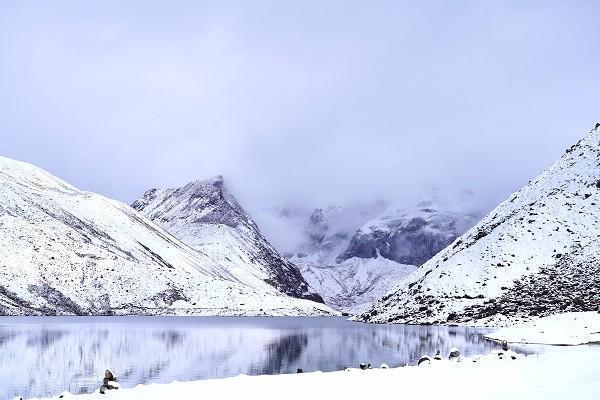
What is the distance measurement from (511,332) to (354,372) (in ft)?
214

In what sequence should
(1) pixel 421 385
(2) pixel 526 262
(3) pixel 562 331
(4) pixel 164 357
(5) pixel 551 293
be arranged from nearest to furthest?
(1) pixel 421 385 < (4) pixel 164 357 < (3) pixel 562 331 < (5) pixel 551 293 < (2) pixel 526 262

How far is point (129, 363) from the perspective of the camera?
2579 inches

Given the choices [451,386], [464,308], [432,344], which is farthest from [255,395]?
[464,308]

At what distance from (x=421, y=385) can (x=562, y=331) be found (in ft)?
186

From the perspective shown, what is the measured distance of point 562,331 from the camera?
83562mm

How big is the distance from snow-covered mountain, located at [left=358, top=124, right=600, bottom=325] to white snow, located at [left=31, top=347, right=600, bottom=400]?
83269 millimetres

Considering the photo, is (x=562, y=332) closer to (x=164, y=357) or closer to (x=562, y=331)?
(x=562, y=331)

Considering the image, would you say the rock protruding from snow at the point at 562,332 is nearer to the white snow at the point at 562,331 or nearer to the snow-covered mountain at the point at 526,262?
the white snow at the point at 562,331

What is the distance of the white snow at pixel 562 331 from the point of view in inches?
2945

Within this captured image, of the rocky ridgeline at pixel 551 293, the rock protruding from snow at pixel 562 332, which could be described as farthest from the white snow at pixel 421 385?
the rocky ridgeline at pixel 551 293

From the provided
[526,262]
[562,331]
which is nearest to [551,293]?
[526,262]

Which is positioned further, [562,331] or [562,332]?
[562,331]

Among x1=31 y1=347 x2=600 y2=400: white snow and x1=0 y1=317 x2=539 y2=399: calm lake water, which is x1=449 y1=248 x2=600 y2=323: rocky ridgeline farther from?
x1=31 y1=347 x2=600 y2=400: white snow

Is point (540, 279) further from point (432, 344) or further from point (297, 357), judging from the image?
point (297, 357)
